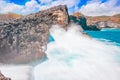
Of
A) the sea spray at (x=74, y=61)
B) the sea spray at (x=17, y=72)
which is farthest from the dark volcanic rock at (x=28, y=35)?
the sea spray at (x=17, y=72)

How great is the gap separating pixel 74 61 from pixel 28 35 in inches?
424

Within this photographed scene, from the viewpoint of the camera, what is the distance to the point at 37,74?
3331 centimetres

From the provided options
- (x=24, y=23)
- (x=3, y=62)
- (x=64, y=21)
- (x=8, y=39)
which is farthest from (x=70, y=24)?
(x=3, y=62)

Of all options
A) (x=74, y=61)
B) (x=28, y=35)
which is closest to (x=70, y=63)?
(x=74, y=61)

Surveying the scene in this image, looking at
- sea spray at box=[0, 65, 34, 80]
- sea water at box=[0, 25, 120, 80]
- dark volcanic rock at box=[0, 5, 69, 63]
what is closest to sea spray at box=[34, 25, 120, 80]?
sea water at box=[0, 25, 120, 80]

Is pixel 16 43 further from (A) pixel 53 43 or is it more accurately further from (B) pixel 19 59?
(A) pixel 53 43

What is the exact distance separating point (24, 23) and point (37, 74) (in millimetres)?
15206

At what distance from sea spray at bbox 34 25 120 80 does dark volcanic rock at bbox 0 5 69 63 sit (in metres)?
2.18

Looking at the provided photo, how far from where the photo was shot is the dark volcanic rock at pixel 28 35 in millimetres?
41844

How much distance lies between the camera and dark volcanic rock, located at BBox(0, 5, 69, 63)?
4184 centimetres

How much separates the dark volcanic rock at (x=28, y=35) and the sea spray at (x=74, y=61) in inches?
86.0

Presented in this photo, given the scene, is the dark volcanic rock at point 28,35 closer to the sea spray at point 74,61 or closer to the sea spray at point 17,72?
the sea spray at point 74,61

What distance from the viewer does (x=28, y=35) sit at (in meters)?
45.6

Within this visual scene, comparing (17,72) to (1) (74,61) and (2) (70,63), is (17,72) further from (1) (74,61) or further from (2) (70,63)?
(1) (74,61)
